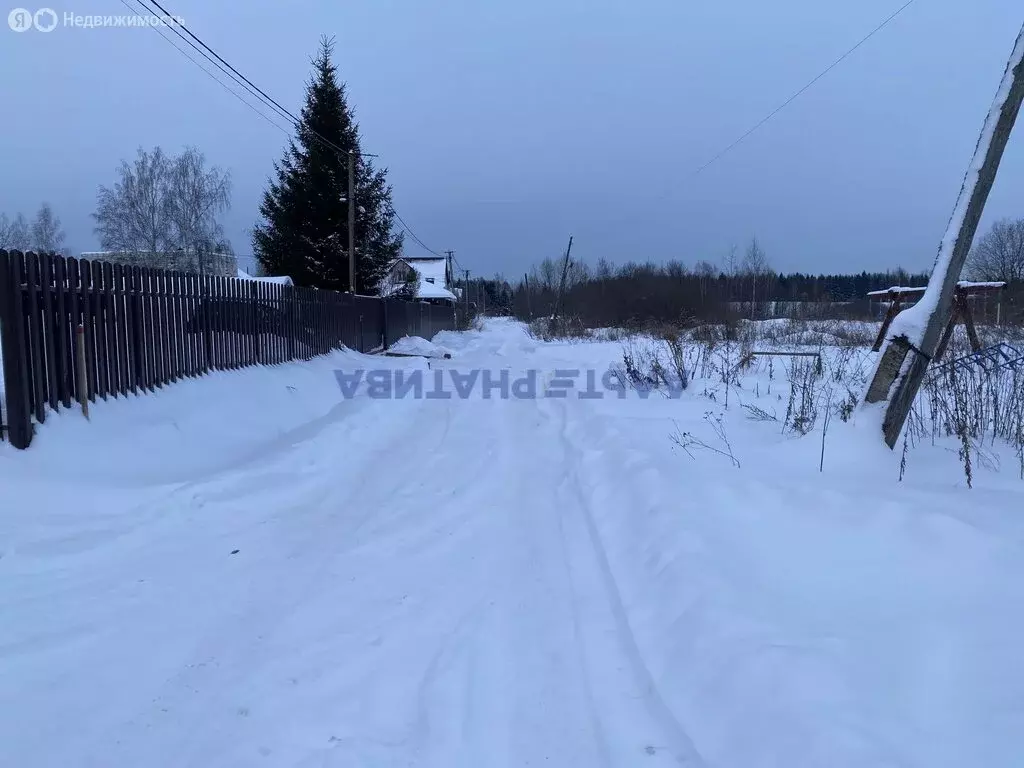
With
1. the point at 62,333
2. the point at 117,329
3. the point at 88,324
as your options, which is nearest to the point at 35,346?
the point at 62,333

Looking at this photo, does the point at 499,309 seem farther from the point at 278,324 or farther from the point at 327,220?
the point at 278,324

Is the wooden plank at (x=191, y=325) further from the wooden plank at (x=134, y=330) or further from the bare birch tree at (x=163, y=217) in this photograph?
the bare birch tree at (x=163, y=217)

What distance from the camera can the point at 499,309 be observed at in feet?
390

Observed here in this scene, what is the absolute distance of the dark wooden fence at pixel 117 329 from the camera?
4.82 metres

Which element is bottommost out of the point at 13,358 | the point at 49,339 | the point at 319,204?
the point at 13,358

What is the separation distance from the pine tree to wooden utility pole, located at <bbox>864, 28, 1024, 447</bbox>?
22.8m

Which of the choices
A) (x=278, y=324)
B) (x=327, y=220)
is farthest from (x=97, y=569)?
(x=327, y=220)

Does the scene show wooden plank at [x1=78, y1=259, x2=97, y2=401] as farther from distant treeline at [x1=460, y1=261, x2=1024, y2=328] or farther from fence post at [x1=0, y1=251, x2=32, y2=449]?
distant treeline at [x1=460, y1=261, x2=1024, y2=328]

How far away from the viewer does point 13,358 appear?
475 cm

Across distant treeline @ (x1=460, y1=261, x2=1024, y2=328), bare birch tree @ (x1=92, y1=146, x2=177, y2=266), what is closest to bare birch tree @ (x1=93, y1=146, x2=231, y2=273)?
bare birch tree @ (x1=92, y1=146, x2=177, y2=266)

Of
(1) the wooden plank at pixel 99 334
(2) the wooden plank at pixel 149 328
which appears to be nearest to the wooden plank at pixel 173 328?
(2) the wooden plank at pixel 149 328

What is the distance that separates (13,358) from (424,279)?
184ft

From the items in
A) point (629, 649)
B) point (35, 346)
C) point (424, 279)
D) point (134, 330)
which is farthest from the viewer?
point (424, 279)

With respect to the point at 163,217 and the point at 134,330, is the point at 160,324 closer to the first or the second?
the point at 134,330
